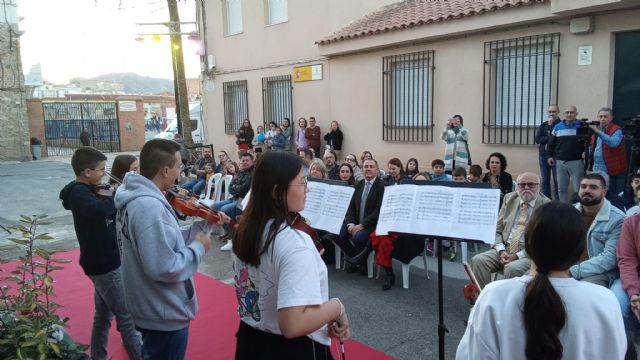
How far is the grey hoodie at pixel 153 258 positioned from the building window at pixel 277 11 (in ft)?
39.3

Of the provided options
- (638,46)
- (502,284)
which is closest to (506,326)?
(502,284)

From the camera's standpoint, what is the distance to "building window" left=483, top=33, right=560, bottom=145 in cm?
826

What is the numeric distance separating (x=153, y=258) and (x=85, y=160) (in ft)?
5.16

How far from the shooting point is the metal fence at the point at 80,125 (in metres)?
26.3

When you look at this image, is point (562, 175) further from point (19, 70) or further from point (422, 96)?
point (19, 70)

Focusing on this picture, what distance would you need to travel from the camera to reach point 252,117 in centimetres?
1512

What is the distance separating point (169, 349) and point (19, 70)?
78.0 feet

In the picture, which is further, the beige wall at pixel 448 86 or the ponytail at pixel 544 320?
the beige wall at pixel 448 86

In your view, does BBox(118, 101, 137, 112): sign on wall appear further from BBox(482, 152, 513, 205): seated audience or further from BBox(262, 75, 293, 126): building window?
BBox(482, 152, 513, 205): seated audience

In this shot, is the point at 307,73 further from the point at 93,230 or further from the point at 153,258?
the point at 153,258

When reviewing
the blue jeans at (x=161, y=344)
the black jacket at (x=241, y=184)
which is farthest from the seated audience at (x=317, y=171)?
the blue jeans at (x=161, y=344)

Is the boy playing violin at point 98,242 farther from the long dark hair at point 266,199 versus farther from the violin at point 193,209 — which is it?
the long dark hair at point 266,199

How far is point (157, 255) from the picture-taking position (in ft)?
7.80

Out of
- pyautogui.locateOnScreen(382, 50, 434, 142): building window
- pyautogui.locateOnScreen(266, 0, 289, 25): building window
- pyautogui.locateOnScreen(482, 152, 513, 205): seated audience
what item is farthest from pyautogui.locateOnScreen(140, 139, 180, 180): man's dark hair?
pyautogui.locateOnScreen(266, 0, 289, 25): building window
